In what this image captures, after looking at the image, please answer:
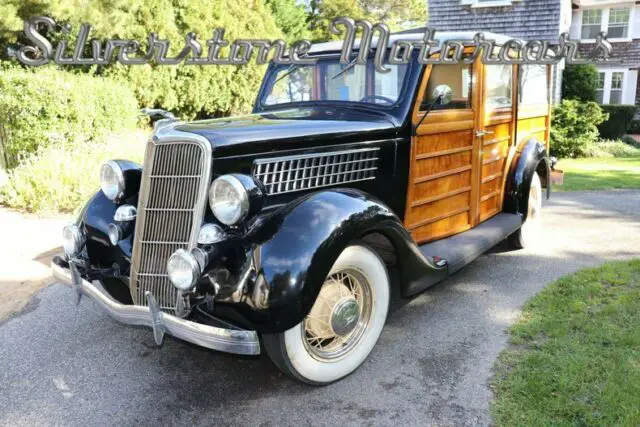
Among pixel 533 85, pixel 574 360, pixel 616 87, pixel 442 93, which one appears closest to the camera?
pixel 574 360

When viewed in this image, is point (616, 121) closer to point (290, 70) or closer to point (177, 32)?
point (177, 32)

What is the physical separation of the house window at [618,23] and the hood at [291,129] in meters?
19.4

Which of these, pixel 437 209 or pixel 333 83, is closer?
pixel 333 83

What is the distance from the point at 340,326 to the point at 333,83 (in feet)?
6.17

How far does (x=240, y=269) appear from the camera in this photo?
2.52 meters

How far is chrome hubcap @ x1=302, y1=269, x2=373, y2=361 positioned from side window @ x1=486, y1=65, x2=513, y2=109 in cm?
219

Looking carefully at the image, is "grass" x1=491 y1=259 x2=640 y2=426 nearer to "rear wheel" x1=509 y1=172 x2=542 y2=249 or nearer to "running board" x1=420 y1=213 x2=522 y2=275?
"running board" x1=420 y1=213 x2=522 y2=275

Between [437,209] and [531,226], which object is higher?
[437,209]

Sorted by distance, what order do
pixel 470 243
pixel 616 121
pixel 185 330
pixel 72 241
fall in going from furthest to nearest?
1. pixel 616 121
2. pixel 470 243
3. pixel 72 241
4. pixel 185 330

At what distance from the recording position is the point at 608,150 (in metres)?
13.5

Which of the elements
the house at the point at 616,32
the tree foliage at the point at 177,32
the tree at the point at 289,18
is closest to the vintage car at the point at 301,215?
the tree foliage at the point at 177,32

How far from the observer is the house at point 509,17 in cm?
1365

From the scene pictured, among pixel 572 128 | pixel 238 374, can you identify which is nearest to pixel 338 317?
pixel 238 374

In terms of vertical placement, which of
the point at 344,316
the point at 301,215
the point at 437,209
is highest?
the point at 301,215
